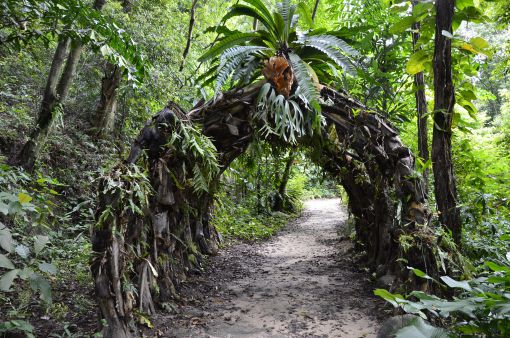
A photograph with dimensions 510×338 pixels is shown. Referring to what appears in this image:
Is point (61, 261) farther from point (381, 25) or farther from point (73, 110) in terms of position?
point (381, 25)

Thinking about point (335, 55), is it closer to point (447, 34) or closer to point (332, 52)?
point (332, 52)

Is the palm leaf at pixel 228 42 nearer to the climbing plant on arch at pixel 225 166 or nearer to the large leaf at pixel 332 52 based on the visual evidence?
the climbing plant on arch at pixel 225 166

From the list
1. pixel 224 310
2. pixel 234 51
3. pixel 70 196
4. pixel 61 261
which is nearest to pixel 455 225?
pixel 224 310

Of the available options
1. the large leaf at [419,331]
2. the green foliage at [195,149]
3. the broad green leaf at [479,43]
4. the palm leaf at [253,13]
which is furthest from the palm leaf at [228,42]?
the large leaf at [419,331]

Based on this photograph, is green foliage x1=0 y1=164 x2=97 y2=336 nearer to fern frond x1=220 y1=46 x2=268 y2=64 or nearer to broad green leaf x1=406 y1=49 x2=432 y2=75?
fern frond x1=220 y1=46 x2=268 y2=64

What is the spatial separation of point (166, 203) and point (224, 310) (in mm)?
1332

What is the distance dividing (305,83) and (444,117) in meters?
1.46

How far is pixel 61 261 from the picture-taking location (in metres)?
4.18

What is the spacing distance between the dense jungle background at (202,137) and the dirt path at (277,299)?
340 mm

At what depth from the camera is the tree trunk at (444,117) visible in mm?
2391

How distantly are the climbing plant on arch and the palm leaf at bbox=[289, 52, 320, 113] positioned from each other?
11 mm

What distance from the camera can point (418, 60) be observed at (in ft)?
8.93

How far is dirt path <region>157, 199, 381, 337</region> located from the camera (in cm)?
333

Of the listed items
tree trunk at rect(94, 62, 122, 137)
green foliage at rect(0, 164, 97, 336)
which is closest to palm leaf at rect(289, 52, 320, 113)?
green foliage at rect(0, 164, 97, 336)
